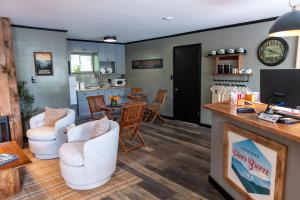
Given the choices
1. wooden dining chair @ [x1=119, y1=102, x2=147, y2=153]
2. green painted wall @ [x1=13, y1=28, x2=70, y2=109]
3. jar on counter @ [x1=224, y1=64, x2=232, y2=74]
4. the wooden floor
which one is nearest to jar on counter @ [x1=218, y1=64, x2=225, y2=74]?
jar on counter @ [x1=224, y1=64, x2=232, y2=74]

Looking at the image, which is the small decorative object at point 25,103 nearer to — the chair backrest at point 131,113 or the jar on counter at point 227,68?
the chair backrest at point 131,113

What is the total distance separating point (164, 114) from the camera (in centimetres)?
666

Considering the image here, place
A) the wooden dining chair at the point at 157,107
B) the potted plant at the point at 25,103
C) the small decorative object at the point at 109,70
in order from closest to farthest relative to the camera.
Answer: the potted plant at the point at 25,103 < the wooden dining chair at the point at 157,107 < the small decorative object at the point at 109,70

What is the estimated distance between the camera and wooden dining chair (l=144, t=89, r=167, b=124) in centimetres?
596

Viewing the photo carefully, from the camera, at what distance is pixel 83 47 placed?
21.9 ft

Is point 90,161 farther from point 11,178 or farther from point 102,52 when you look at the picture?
point 102,52

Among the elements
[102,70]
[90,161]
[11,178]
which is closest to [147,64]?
[102,70]

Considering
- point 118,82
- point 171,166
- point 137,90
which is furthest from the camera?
point 118,82

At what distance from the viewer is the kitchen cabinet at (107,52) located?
23.2 ft

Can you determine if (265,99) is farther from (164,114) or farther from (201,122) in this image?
(164,114)

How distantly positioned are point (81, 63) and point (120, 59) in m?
1.44

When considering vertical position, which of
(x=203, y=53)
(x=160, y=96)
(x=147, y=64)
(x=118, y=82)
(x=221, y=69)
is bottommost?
(x=160, y=96)

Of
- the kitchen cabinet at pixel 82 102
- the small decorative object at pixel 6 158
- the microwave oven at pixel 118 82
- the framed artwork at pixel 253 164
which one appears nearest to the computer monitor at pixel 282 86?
the framed artwork at pixel 253 164

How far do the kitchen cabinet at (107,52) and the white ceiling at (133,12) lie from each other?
7.57 feet
